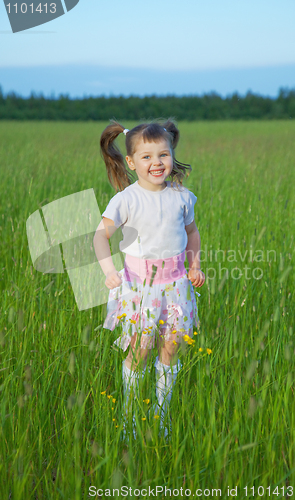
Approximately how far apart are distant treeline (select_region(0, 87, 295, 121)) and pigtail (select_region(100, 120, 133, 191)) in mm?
34998

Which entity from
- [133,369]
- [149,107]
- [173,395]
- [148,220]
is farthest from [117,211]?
[149,107]

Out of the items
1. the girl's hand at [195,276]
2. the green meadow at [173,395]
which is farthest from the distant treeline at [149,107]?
the girl's hand at [195,276]

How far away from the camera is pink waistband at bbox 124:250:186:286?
183 centimetres

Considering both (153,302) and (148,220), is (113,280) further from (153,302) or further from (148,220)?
(148,220)

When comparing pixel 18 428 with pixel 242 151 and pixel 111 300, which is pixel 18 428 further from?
pixel 242 151

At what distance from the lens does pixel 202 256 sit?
306cm

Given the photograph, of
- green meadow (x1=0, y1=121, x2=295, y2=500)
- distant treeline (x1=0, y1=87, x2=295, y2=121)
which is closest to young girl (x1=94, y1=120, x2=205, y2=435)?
green meadow (x1=0, y1=121, x2=295, y2=500)

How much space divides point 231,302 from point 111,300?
864mm

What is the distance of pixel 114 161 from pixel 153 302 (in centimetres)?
77

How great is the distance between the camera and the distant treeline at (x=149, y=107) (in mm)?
37156

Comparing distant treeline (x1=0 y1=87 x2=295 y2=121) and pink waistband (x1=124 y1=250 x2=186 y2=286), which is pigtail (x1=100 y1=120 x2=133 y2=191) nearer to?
pink waistband (x1=124 y1=250 x2=186 y2=286)

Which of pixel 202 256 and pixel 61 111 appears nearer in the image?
pixel 202 256

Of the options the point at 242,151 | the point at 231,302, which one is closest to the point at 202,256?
the point at 231,302

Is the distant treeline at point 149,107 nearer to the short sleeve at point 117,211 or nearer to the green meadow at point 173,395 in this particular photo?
the green meadow at point 173,395
